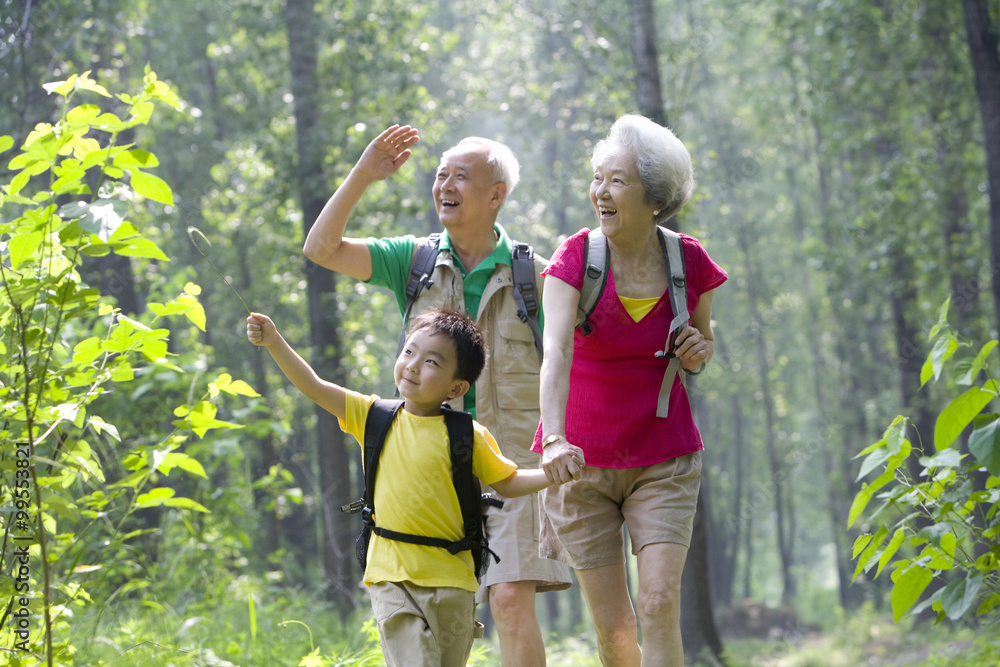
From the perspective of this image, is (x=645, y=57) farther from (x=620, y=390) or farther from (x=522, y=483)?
(x=522, y=483)

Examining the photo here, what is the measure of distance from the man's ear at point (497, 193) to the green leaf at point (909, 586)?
2179mm

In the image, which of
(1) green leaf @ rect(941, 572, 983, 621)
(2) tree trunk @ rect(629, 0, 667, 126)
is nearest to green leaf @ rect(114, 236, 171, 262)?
(1) green leaf @ rect(941, 572, 983, 621)

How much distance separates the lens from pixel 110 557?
710 centimetres

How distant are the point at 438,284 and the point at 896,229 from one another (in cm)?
1197

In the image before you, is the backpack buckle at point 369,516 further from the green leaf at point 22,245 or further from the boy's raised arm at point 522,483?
the green leaf at point 22,245

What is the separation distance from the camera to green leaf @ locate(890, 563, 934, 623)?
3.00 metres

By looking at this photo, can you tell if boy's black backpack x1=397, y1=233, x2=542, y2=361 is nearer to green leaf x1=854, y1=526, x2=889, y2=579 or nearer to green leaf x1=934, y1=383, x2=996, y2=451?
green leaf x1=854, y1=526, x2=889, y2=579

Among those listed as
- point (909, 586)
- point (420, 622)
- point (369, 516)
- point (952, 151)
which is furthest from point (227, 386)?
point (952, 151)

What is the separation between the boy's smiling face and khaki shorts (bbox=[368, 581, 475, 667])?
2.04ft

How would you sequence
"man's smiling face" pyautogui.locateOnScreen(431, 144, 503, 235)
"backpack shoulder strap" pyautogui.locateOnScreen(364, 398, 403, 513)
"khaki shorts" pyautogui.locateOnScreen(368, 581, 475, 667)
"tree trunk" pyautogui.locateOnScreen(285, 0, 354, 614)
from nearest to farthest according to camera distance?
"khaki shorts" pyautogui.locateOnScreen(368, 581, 475, 667) → "backpack shoulder strap" pyautogui.locateOnScreen(364, 398, 403, 513) → "man's smiling face" pyautogui.locateOnScreen(431, 144, 503, 235) → "tree trunk" pyautogui.locateOnScreen(285, 0, 354, 614)

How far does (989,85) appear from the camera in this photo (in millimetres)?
8523

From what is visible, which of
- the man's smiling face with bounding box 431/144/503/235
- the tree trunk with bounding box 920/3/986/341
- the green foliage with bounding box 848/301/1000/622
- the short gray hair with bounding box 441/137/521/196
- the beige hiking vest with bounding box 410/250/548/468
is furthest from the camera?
the tree trunk with bounding box 920/3/986/341

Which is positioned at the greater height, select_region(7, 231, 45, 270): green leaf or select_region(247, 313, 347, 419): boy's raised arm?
select_region(7, 231, 45, 270): green leaf

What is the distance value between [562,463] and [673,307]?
0.89m
